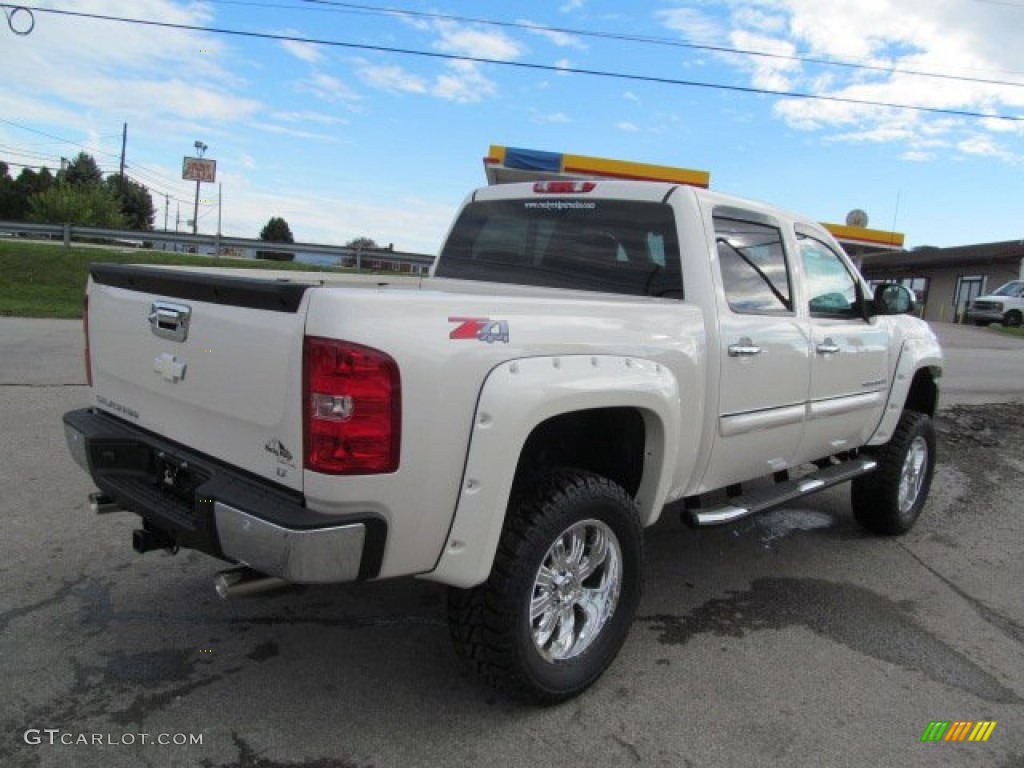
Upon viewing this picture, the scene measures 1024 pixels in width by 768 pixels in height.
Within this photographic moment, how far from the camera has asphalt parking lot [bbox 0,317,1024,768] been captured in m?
2.81

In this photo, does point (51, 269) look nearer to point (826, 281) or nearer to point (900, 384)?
point (826, 281)

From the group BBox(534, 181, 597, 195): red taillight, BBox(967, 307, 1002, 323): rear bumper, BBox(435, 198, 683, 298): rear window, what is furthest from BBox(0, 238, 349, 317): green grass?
BBox(967, 307, 1002, 323): rear bumper

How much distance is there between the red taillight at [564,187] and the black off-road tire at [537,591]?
1767mm

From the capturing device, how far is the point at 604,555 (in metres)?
3.21

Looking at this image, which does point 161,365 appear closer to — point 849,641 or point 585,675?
point 585,675

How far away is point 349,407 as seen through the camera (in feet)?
7.82

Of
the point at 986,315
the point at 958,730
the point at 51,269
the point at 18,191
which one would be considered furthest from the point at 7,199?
the point at 958,730

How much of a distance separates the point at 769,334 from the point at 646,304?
94cm

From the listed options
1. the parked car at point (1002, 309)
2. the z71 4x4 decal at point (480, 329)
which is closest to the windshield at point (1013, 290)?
the parked car at point (1002, 309)

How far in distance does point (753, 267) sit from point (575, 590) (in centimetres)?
195

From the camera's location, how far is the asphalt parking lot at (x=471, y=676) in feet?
9.23

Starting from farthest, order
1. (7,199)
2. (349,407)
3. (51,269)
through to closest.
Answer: (7,199)
(51,269)
(349,407)

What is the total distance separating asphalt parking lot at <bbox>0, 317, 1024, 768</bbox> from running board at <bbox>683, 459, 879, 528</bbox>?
1.77 feet

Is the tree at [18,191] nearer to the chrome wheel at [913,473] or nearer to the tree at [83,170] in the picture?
the tree at [83,170]
